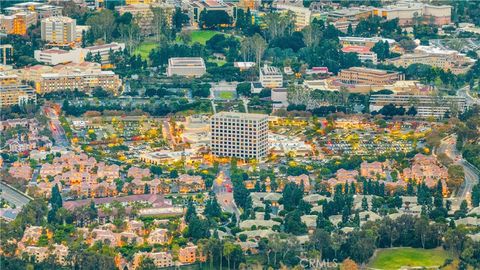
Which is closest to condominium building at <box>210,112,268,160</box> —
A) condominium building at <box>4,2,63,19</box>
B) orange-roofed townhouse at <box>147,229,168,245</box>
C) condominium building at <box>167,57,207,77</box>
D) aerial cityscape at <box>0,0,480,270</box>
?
aerial cityscape at <box>0,0,480,270</box>

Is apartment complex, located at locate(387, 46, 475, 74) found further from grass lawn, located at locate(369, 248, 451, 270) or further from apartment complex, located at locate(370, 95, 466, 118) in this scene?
grass lawn, located at locate(369, 248, 451, 270)

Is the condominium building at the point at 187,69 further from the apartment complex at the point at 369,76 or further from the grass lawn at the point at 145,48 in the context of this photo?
the apartment complex at the point at 369,76

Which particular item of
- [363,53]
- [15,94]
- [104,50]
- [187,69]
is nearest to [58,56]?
[104,50]

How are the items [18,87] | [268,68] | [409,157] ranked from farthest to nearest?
[268,68]
[18,87]
[409,157]

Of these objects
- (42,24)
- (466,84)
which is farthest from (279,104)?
(42,24)

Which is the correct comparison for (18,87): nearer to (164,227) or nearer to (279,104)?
(279,104)

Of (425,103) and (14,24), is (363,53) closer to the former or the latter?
(425,103)
